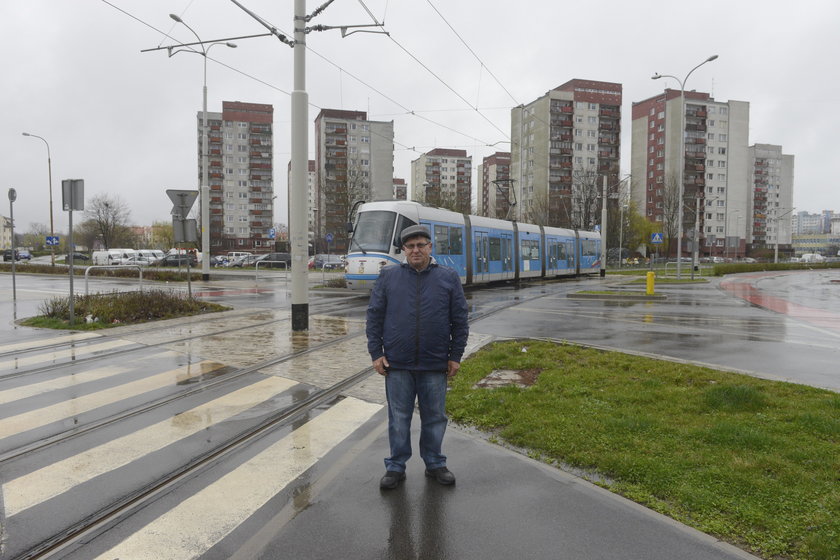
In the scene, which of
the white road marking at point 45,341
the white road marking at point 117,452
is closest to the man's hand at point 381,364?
the white road marking at point 117,452

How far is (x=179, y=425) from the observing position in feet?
17.6

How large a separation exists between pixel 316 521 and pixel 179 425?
2.49 metres

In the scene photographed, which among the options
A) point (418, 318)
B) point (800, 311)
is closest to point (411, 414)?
point (418, 318)

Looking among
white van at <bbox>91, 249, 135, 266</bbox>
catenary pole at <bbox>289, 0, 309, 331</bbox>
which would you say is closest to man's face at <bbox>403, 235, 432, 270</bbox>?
catenary pole at <bbox>289, 0, 309, 331</bbox>

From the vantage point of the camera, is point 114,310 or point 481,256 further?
point 481,256

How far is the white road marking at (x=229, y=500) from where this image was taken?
3.17 meters

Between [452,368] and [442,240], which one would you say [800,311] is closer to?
[442,240]

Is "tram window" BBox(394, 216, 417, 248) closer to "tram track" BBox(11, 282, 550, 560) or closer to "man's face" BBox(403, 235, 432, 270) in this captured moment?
"tram track" BBox(11, 282, 550, 560)

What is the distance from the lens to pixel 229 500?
3.76 metres

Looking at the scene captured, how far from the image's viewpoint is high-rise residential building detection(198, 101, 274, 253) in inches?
4220

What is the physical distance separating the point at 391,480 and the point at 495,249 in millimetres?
22107

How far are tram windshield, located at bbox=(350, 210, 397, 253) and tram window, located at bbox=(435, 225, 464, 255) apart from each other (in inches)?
97.5

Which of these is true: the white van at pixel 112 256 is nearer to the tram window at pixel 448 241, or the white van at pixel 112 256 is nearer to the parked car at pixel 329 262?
the parked car at pixel 329 262

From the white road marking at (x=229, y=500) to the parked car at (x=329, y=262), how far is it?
39.0 metres
